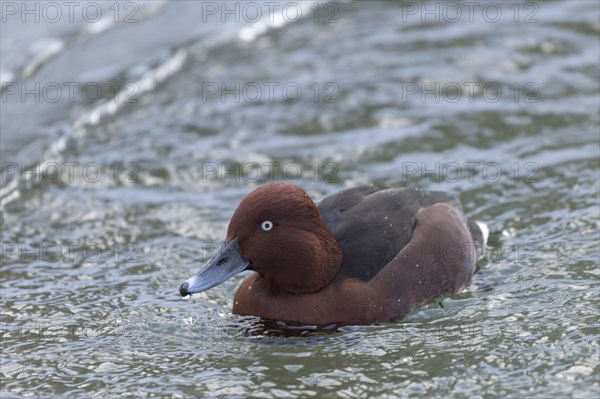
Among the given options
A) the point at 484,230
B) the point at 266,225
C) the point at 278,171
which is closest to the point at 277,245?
the point at 266,225

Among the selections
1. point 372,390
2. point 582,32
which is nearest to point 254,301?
point 372,390

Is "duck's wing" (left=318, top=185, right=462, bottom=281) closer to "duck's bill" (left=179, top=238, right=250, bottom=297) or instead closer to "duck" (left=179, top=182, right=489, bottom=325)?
"duck" (left=179, top=182, right=489, bottom=325)

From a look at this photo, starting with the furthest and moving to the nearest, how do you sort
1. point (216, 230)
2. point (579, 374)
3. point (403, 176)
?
point (403, 176), point (216, 230), point (579, 374)

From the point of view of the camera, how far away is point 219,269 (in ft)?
22.6

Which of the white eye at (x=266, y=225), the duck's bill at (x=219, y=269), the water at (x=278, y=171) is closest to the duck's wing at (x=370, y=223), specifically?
the water at (x=278, y=171)

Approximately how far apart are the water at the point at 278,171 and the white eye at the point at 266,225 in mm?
723

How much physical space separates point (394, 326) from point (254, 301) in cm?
97

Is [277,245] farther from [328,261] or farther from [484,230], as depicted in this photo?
[484,230]

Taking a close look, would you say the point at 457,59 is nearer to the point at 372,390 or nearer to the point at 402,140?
the point at 402,140

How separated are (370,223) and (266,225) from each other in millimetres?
877

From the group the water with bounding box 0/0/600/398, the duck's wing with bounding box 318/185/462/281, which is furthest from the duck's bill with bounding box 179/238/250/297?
the duck's wing with bounding box 318/185/462/281

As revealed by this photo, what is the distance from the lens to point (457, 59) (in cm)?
1257

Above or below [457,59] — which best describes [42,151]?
below

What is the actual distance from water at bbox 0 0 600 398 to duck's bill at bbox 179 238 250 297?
0.44m
